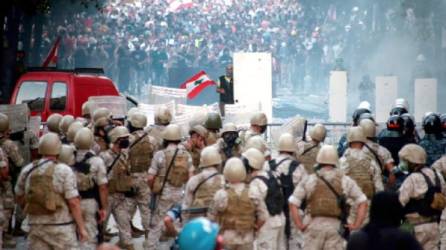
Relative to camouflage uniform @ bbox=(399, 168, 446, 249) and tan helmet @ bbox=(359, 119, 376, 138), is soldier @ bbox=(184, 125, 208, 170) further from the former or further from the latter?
camouflage uniform @ bbox=(399, 168, 446, 249)

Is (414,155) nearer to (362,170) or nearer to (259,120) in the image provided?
(362,170)

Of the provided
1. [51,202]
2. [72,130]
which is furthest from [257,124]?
[51,202]

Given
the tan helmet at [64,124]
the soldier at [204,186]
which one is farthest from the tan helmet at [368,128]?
the tan helmet at [64,124]

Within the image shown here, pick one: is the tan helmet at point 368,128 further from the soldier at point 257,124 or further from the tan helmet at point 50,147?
the tan helmet at point 50,147

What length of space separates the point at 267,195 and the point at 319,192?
0.56 meters

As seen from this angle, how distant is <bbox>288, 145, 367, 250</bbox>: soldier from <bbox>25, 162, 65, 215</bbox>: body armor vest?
230cm

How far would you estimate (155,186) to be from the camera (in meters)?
14.6

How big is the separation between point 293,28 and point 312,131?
3038 centimetres

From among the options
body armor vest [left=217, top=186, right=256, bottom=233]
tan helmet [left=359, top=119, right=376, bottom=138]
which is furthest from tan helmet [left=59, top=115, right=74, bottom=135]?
body armor vest [left=217, top=186, right=256, bottom=233]

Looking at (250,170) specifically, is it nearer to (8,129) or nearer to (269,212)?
(269,212)

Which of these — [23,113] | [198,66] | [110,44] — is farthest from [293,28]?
[23,113]

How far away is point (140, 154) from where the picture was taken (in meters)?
15.3

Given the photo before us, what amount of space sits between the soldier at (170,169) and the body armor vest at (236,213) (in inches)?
113

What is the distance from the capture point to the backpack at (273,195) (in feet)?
40.2
